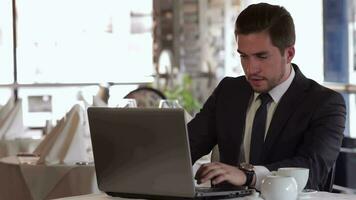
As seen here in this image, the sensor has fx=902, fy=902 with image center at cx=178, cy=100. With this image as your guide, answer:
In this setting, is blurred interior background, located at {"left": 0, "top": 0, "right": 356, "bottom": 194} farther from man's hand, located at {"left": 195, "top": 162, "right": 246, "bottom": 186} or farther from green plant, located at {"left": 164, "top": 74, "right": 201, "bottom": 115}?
man's hand, located at {"left": 195, "top": 162, "right": 246, "bottom": 186}

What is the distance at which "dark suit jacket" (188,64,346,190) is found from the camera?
2926mm

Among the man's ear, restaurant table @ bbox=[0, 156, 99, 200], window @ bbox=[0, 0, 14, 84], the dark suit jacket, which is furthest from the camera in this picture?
window @ bbox=[0, 0, 14, 84]

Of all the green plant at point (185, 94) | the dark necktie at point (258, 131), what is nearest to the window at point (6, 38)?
the green plant at point (185, 94)

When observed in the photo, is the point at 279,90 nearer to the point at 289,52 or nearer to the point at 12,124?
the point at 289,52

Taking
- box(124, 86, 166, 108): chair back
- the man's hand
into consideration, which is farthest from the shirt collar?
box(124, 86, 166, 108): chair back

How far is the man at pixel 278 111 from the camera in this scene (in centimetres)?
296

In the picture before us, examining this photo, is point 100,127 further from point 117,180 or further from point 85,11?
point 85,11

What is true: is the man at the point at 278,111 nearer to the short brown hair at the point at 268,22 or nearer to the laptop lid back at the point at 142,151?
the short brown hair at the point at 268,22

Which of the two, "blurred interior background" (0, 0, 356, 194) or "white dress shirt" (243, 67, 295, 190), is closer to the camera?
"white dress shirt" (243, 67, 295, 190)

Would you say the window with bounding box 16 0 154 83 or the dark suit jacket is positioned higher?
the window with bounding box 16 0 154 83

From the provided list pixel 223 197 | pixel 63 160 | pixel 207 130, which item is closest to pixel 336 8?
pixel 63 160

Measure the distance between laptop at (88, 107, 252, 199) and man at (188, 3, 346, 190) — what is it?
15.1 inches

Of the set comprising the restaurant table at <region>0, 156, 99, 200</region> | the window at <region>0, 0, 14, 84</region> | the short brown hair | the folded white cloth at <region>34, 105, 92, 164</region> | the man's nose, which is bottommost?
the restaurant table at <region>0, 156, 99, 200</region>

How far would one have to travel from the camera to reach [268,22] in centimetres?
298
